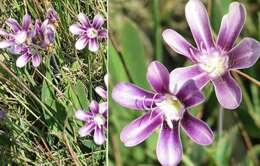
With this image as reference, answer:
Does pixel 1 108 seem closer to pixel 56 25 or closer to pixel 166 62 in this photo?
pixel 56 25

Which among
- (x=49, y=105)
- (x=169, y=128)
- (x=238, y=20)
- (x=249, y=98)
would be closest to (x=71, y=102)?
(x=49, y=105)

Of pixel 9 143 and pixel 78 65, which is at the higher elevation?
pixel 78 65

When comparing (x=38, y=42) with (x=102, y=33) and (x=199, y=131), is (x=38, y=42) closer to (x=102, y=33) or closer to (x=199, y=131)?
(x=102, y=33)

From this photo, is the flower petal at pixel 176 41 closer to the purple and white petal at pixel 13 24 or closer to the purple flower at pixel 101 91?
the purple flower at pixel 101 91

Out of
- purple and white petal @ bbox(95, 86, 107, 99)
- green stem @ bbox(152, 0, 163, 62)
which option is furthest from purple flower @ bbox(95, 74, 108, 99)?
green stem @ bbox(152, 0, 163, 62)

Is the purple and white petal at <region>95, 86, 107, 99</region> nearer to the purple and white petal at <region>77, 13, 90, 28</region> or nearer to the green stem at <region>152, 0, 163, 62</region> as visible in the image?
the purple and white petal at <region>77, 13, 90, 28</region>
